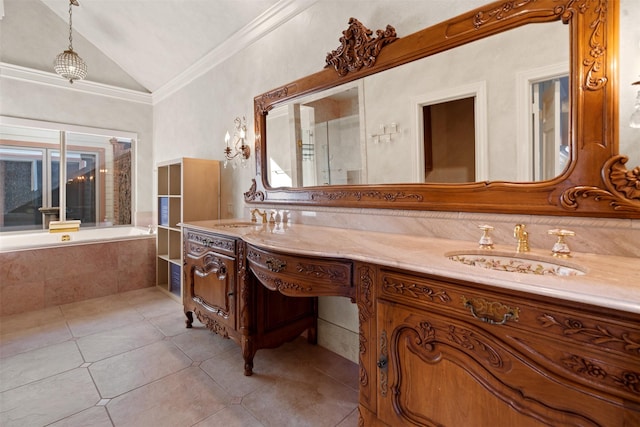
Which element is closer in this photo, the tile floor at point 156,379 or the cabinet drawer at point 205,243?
the tile floor at point 156,379

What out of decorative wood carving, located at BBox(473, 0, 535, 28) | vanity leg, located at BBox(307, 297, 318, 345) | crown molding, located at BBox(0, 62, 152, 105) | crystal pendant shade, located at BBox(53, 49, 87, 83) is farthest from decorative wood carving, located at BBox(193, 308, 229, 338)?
crown molding, located at BBox(0, 62, 152, 105)

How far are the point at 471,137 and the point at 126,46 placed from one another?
14.3 feet

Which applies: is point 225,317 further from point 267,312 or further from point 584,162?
point 584,162

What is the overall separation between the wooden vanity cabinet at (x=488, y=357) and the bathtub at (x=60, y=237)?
133 inches

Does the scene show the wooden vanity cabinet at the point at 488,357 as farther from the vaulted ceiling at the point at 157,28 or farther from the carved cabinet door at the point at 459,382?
the vaulted ceiling at the point at 157,28

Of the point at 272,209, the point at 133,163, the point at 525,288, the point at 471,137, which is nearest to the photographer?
the point at 525,288

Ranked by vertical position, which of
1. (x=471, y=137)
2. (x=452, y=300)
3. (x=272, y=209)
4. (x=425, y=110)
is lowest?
(x=452, y=300)

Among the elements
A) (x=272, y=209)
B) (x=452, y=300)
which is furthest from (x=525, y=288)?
(x=272, y=209)

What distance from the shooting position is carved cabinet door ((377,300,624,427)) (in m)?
0.80

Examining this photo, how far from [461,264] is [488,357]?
29cm

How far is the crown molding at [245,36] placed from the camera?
7.48 feet

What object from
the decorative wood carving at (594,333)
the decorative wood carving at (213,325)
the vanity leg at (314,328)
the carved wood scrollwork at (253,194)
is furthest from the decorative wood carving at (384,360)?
the carved wood scrollwork at (253,194)

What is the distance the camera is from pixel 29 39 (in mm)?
3643

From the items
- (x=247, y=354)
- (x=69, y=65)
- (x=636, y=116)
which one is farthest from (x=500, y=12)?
A: (x=69, y=65)
